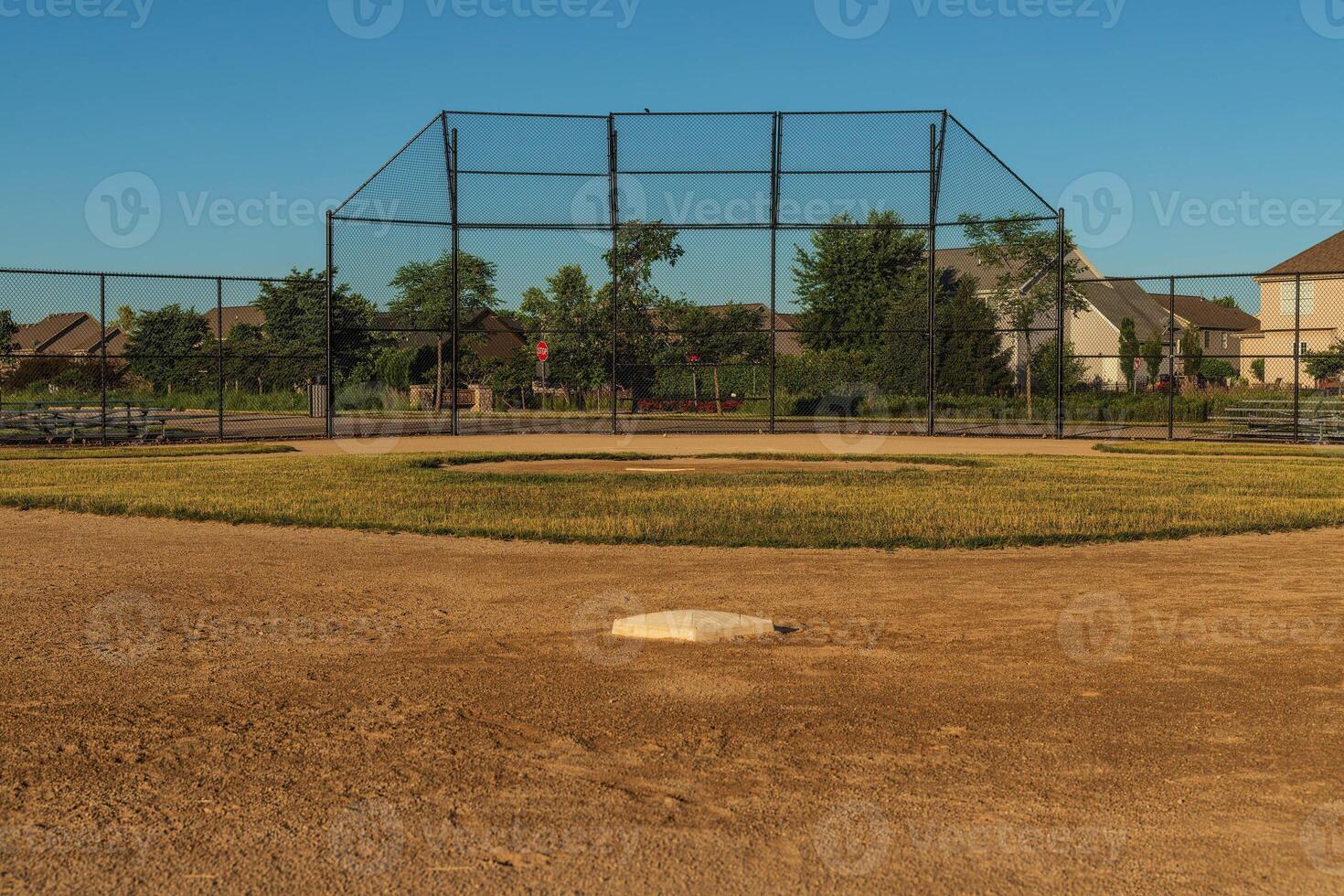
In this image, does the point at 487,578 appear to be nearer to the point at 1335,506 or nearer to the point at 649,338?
the point at 1335,506

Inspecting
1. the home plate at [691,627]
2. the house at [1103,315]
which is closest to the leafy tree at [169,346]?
the home plate at [691,627]

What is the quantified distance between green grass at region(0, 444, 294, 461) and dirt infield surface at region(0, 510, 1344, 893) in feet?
42.0

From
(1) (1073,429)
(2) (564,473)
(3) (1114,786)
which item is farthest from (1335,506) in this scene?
(1) (1073,429)

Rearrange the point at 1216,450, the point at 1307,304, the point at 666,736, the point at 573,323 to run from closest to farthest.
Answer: the point at 666,736 → the point at 1216,450 → the point at 573,323 → the point at 1307,304

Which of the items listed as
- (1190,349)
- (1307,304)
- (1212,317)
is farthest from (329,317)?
(1212,317)

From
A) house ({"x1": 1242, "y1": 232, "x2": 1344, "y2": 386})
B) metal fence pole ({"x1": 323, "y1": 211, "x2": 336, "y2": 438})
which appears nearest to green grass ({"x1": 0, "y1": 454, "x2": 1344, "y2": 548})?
metal fence pole ({"x1": 323, "y1": 211, "x2": 336, "y2": 438})

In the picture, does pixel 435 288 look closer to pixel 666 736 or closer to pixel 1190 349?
pixel 666 736

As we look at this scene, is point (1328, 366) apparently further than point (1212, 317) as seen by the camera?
No

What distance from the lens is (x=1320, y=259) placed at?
161ft

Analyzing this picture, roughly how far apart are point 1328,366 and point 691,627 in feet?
95.3

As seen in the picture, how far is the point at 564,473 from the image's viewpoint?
15258 mm

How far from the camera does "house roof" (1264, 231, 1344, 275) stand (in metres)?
48.2

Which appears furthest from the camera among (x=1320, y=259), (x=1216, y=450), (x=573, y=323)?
(x=1320, y=259)

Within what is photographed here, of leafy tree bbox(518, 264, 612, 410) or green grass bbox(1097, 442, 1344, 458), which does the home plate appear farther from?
leafy tree bbox(518, 264, 612, 410)
